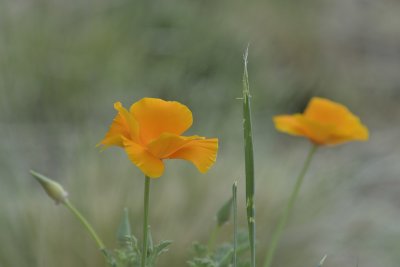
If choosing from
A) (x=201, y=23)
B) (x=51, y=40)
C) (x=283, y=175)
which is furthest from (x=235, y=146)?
(x=201, y=23)

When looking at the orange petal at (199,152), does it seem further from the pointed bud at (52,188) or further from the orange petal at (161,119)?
the pointed bud at (52,188)

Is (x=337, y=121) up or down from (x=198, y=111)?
up

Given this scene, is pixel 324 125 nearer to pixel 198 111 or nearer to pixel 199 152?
pixel 199 152

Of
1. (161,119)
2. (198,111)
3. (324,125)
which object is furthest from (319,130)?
(198,111)

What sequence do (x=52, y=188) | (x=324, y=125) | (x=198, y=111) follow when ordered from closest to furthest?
(x=52, y=188) → (x=324, y=125) → (x=198, y=111)

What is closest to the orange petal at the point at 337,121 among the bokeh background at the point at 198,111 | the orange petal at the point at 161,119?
the bokeh background at the point at 198,111

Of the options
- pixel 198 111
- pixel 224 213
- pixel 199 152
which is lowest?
pixel 198 111

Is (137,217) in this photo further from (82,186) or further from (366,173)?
(366,173)
